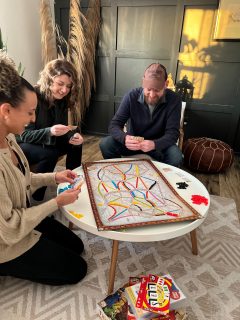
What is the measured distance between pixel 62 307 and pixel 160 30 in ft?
9.28

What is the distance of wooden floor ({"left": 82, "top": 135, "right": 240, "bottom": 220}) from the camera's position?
2255mm

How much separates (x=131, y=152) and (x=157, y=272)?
1.05 meters

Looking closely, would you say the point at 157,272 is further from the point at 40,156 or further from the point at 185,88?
the point at 185,88

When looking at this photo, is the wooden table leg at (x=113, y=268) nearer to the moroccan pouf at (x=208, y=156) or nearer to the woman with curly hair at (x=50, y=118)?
the woman with curly hair at (x=50, y=118)

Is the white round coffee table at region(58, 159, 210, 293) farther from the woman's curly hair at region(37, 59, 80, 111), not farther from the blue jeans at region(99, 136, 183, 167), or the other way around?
the woman's curly hair at region(37, 59, 80, 111)

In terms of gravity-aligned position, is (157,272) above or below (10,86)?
below

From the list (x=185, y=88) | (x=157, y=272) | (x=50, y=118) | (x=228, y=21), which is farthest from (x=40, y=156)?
(x=228, y=21)

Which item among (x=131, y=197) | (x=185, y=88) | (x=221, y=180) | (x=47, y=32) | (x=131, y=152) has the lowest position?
(x=221, y=180)

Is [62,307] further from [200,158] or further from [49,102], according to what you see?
[200,158]

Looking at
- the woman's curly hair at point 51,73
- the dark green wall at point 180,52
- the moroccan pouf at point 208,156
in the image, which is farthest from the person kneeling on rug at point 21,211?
the dark green wall at point 180,52

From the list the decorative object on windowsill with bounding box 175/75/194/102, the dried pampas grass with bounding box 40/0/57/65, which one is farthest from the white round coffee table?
the dried pampas grass with bounding box 40/0/57/65

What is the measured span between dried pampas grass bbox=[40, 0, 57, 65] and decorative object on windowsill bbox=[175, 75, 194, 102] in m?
1.52

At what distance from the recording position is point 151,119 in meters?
2.08

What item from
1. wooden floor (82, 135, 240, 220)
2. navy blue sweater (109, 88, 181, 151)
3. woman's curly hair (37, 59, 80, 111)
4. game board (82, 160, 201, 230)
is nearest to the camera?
game board (82, 160, 201, 230)
